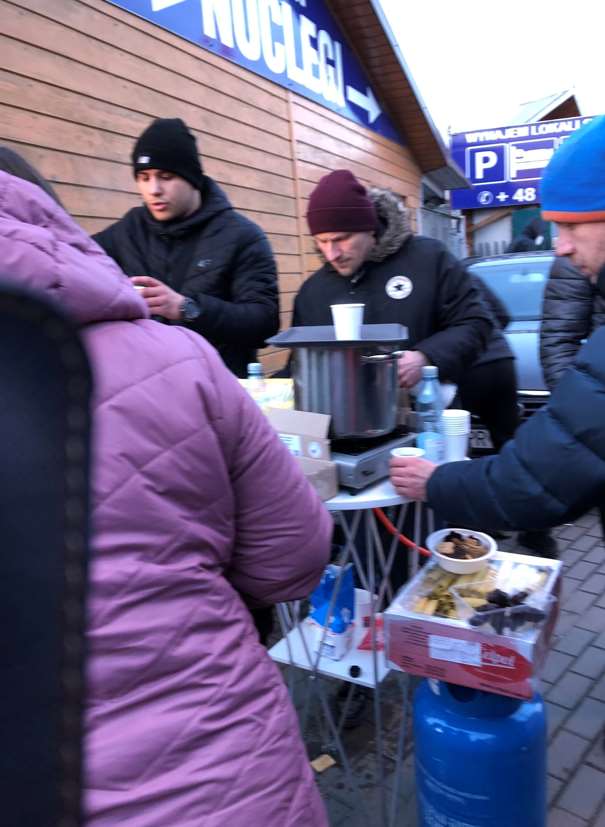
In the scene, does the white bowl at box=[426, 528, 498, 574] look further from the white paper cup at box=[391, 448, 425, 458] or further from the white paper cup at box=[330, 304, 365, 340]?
the white paper cup at box=[330, 304, 365, 340]

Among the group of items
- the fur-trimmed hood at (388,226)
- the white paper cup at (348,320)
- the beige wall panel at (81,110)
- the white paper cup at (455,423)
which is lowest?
the white paper cup at (455,423)

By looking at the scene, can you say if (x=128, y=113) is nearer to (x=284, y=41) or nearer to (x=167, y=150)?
(x=167, y=150)

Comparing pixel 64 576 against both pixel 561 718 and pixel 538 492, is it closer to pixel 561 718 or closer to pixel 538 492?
pixel 538 492

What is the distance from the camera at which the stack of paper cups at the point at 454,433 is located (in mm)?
1932

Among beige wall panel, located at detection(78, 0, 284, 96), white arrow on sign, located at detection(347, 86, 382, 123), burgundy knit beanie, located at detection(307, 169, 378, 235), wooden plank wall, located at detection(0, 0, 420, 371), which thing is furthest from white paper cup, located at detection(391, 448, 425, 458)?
white arrow on sign, located at detection(347, 86, 382, 123)

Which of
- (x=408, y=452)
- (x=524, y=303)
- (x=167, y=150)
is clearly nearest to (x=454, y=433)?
(x=408, y=452)

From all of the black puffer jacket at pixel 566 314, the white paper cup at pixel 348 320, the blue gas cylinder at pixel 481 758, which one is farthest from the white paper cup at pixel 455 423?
the black puffer jacket at pixel 566 314

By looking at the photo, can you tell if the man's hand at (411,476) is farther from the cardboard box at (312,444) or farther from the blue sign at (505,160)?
the blue sign at (505,160)

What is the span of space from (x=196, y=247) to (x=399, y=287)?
0.85 metres

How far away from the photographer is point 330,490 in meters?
1.75

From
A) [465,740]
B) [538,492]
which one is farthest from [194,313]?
[465,740]

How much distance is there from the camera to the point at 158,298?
91.0 inches

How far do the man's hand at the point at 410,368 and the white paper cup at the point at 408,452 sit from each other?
326 millimetres

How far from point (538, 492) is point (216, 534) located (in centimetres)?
77
